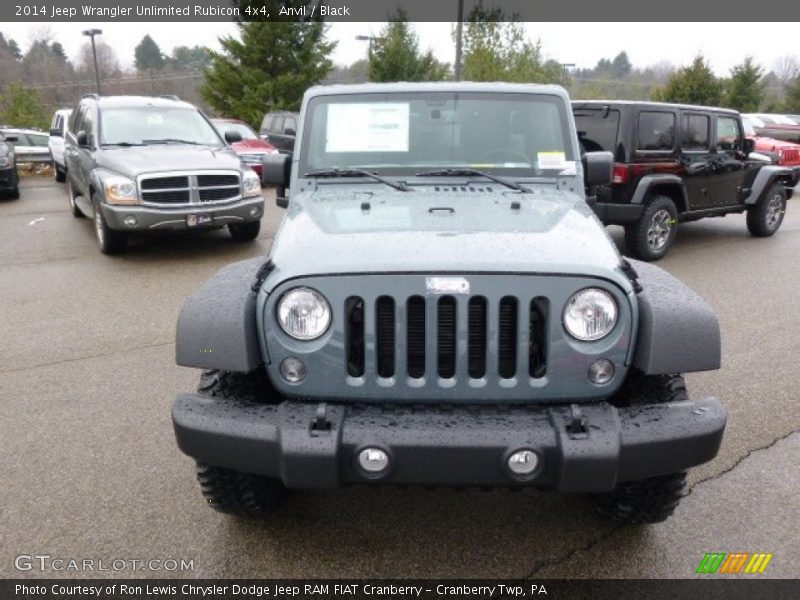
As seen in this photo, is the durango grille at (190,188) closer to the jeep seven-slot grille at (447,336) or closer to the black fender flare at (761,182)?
the jeep seven-slot grille at (447,336)

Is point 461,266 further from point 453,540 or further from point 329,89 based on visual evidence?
point 329,89

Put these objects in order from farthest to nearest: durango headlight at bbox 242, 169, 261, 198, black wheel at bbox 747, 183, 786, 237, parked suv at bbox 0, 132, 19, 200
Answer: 1. parked suv at bbox 0, 132, 19, 200
2. black wheel at bbox 747, 183, 786, 237
3. durango headlight at bbox 242, 169, 261, 198

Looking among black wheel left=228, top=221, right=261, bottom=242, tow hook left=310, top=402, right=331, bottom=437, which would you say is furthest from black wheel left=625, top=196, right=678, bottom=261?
tow hook left=310, top=402, right=331, bottom=437

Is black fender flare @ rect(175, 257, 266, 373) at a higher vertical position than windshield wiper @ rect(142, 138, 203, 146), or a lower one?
lower

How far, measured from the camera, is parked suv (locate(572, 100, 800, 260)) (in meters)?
7.99

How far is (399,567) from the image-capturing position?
2771mm

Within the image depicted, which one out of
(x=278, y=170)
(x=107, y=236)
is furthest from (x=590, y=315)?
(x=107, y=236)

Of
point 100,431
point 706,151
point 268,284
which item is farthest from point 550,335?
point 706,151

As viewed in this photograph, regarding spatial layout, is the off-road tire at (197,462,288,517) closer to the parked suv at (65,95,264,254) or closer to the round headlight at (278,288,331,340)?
the round headlight at (278,288,331,340)

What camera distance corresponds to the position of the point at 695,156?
28.5 feet

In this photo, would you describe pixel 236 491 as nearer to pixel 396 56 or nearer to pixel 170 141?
pixel 170 141

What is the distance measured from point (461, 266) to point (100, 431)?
2.52 meters

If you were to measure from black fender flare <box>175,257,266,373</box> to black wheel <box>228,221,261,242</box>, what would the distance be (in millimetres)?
6531

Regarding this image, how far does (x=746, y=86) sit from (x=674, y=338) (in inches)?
1486
